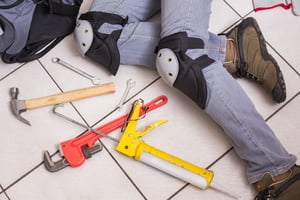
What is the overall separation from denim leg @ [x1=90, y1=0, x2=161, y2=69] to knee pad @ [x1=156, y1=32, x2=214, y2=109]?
10 centimetres

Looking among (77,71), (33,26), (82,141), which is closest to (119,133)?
(82,141)

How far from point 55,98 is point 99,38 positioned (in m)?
0.20

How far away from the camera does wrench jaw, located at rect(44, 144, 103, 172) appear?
1.02 meters

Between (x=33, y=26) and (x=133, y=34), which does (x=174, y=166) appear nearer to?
(x=133, y=34)

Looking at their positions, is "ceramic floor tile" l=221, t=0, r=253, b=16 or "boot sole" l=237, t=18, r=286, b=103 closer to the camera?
"boot sole" l=237, t=18, r=286, b=103

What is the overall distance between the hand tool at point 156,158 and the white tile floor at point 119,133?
3 cm

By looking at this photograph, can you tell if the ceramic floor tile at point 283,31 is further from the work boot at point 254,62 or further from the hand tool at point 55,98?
the hand tool at point 55,98

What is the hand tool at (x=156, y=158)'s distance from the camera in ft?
3.19

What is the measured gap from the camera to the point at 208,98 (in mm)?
928

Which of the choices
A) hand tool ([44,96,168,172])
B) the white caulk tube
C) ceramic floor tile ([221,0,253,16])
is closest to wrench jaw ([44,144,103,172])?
hand tool ([44,96,168,172])

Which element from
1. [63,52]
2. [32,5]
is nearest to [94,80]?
[63,52]

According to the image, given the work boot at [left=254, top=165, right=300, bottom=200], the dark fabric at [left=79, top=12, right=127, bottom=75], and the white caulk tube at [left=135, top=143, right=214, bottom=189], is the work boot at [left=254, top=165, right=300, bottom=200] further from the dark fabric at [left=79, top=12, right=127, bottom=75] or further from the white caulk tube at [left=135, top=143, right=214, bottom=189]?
the dark fabric at [left=79, top=12, right=127, bottom=75]

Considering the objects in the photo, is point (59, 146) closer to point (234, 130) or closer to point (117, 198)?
point (117, 198)

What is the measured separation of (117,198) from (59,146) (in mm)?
200
